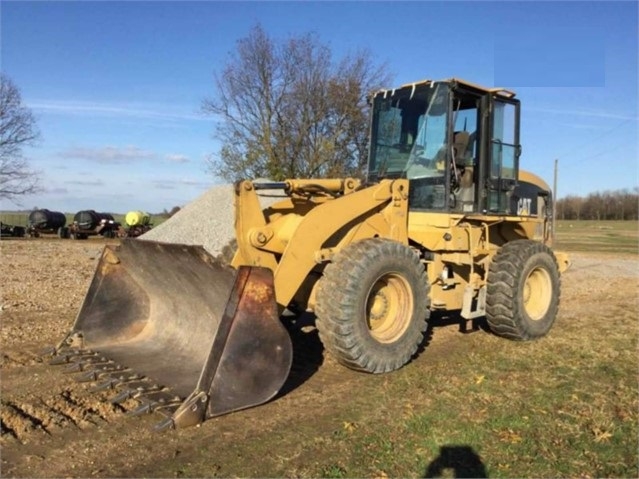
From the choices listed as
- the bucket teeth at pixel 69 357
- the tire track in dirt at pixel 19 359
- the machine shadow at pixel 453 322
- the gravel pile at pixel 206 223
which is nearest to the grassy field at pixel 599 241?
the gravel pile at pixel 206 223

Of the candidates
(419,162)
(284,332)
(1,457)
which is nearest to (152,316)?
(284,332)

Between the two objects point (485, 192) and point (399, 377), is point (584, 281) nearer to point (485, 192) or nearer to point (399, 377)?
point (485, 192)

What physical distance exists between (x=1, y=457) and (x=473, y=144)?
19.1 ft

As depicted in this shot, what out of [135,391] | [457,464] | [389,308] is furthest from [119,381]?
[457,464]

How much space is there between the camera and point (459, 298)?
715 centimetres

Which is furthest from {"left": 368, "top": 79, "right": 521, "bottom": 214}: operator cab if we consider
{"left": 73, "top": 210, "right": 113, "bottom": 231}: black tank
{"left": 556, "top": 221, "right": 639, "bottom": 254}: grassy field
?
{"left": 73, "top": 210, "right": 113, "bottom": 231}: black tank

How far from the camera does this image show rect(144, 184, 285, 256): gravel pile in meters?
17.0

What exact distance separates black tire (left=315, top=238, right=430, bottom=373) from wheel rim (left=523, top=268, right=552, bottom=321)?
90.9 inches

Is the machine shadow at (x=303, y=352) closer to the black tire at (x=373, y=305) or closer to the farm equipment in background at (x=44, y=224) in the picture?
the black tire at (x=373, y=305)

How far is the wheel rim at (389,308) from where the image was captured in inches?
234

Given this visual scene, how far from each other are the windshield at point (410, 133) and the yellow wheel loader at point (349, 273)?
16 millimetres

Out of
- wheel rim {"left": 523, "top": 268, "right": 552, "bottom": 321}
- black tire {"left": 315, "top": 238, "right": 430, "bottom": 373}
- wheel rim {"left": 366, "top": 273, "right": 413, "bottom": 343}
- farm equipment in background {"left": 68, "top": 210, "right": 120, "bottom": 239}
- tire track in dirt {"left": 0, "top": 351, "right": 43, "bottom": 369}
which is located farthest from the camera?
farm equipment in background {"left": 68, "top": 210, "right": 120, "bottom": 239}

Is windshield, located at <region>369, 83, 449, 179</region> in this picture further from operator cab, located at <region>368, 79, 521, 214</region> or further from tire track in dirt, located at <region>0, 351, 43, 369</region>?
tire track in dirt, located at <region>0, 351, 43, 369</region>

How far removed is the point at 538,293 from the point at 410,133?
281 cm
